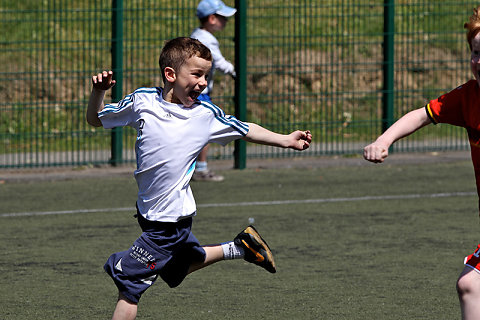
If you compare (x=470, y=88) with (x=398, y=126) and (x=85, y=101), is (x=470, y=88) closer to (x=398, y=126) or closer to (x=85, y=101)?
(x=398, y=126)

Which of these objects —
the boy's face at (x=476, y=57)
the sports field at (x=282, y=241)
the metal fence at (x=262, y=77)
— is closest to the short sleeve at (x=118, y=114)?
the sports field at (x=282, y=241)

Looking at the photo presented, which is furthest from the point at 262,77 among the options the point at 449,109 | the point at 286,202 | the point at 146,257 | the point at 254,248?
the point at 449,109

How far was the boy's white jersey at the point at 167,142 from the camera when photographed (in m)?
5.30

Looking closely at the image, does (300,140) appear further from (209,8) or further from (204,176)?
(204,176)

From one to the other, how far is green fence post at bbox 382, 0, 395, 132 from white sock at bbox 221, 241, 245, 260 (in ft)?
26.7

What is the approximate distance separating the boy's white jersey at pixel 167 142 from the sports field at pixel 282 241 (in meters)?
1.09

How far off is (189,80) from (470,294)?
1.72 m

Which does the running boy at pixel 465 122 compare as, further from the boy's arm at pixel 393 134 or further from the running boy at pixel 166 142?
the running boy at pixel 166 142

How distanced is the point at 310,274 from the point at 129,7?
714 centimetres

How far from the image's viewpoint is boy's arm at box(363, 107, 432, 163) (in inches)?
184

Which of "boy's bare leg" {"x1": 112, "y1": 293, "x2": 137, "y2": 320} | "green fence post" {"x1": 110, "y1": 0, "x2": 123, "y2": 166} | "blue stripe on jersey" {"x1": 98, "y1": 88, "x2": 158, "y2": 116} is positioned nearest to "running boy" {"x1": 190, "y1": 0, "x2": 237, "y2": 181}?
"green fence post" {"x1": 110, "y1": 0, "x2": 123, "y2": 166}

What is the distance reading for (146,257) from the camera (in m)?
5.28

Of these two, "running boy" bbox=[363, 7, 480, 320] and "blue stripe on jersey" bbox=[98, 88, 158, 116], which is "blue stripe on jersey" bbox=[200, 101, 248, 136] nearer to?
"blue stripe on jersey" bbox=[98, 88, 158, 116]

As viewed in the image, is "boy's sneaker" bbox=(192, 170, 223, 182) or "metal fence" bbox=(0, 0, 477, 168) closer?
"boy's sneaker" bbox=(192, 170, 223, 182)
